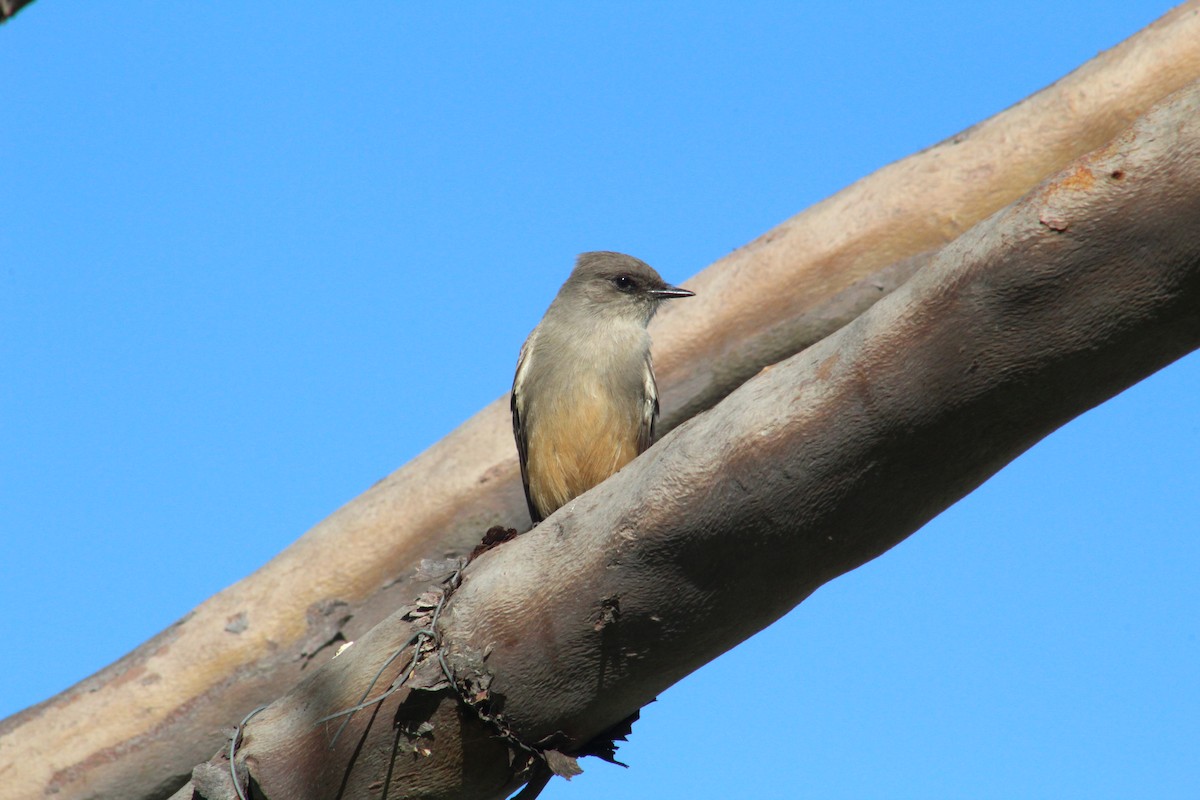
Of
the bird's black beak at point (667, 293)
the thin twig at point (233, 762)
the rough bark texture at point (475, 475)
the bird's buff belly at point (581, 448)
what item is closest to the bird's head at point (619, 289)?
the bird's black beak at point (667, 293)

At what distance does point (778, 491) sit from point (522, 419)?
4.06 m

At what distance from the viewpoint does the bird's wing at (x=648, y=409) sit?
25.4ft

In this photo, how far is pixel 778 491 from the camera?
13.3 ft

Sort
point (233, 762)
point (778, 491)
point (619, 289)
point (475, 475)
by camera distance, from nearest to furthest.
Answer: point (778, 491), point (233, 762), point (619, 289), point (475, 475)

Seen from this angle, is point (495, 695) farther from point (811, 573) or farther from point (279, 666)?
point (279, 666)

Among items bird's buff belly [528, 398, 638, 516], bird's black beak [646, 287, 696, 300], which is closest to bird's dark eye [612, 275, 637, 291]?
bird's black beak [646, 287, 696, 300]

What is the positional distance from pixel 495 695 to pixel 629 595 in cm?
75

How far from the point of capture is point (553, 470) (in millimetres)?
7535

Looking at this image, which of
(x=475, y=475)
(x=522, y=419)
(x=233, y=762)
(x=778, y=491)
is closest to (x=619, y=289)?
(x=522, y=419)

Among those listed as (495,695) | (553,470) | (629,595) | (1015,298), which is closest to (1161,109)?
(1015,298)

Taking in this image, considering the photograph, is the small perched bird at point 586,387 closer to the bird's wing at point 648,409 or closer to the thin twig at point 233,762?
the bird's wing at point 648,409

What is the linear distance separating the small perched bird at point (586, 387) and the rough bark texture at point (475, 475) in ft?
2.03

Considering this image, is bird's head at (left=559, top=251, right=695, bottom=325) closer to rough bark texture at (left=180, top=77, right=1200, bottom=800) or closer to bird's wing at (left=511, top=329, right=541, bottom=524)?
bird's wing at (left=511, top=329, right=541, bottom=524)

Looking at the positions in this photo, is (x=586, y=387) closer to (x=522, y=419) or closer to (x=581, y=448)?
(x=581, y=448)
